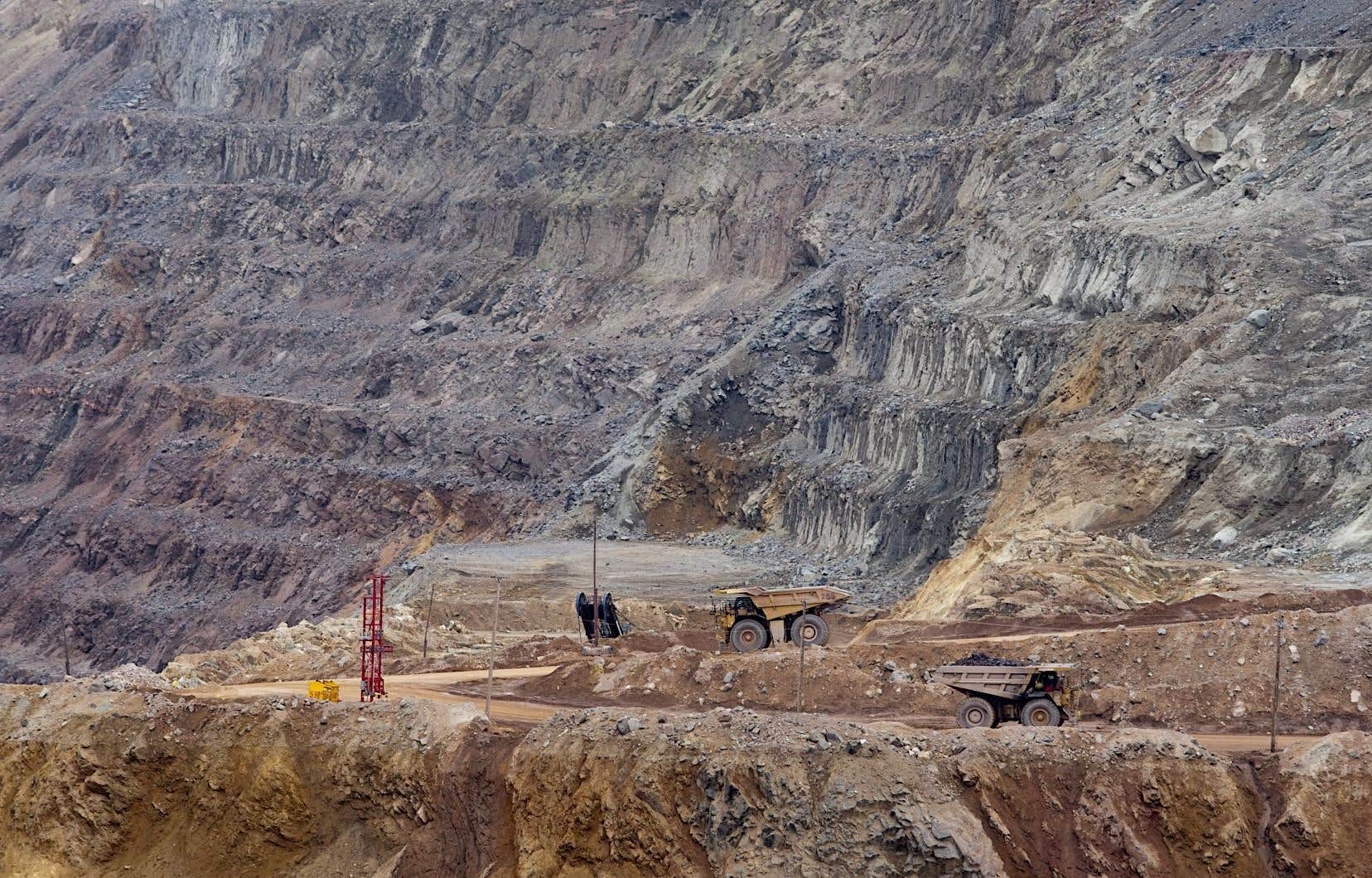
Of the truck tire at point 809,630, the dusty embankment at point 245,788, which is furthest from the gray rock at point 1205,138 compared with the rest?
the dusty embankment at point 245,788

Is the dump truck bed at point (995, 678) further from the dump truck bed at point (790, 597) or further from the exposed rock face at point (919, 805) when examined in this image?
the dump truck bed at point (790, 597)

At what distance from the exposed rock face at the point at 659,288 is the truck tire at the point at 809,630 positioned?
4256 millimetres

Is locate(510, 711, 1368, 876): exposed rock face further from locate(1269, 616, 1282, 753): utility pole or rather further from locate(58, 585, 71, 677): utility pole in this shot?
locate(58, 585, 71, 677): utility pole

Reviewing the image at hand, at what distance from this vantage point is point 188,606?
71.9 metres

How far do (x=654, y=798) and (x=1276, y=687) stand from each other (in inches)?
332

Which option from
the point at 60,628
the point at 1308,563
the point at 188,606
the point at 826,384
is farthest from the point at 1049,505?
the point at 60,628

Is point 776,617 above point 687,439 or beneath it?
beneath

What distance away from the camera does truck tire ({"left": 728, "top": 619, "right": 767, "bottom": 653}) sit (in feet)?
119

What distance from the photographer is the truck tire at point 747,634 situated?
1422 inches

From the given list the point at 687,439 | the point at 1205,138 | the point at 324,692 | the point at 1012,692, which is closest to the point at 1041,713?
the point at 1012,692

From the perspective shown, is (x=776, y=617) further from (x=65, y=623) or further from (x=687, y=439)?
(x=65, y=623)

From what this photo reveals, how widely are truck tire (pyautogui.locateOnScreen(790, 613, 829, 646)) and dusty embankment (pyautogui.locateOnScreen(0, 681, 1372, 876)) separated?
1029 cm

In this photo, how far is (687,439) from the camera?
205 feet

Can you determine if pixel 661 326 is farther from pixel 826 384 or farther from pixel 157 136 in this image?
pixel 157 136
